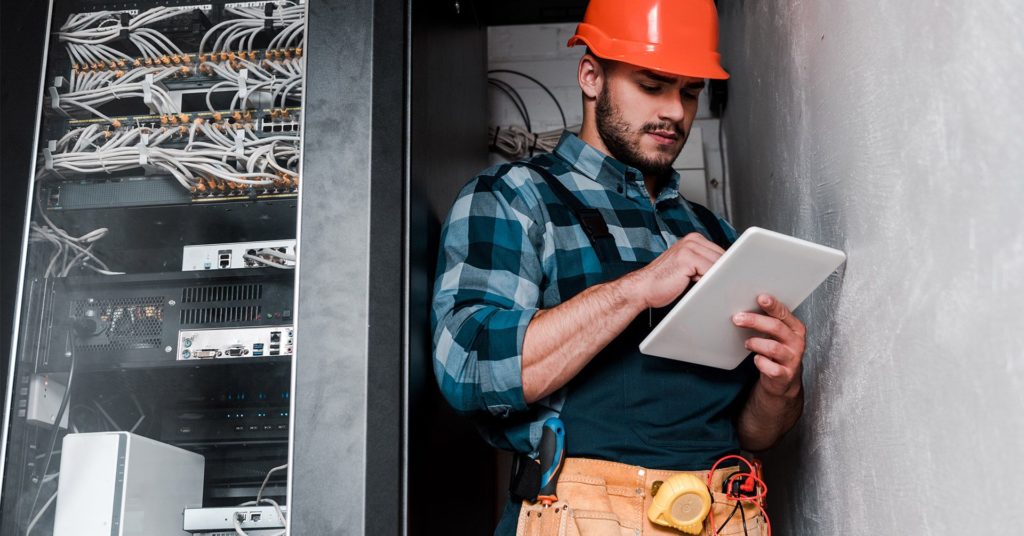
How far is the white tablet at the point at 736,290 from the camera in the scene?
1070mm

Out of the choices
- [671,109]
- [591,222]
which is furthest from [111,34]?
[671,109]

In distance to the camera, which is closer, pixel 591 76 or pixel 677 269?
pixel 677 269

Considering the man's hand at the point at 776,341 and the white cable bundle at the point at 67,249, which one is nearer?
the man's hand at the point at 776,341

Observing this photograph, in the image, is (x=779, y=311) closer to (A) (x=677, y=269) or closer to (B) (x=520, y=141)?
(A) (x=677, y=269)

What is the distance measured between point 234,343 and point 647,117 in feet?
2.58

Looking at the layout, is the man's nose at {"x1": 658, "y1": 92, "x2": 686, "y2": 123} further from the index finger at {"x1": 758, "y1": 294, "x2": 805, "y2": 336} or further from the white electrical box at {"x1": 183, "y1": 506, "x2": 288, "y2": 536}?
the white electrical box at {"x1": 183, "y1": 506, "x2": 288, "y2": 536}

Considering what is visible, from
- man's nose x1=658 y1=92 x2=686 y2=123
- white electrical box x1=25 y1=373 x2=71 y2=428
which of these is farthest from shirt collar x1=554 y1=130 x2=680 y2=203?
white electrical box x1=25 y1=373 x2=71 y2=428

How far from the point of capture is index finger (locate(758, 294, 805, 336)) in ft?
3.80

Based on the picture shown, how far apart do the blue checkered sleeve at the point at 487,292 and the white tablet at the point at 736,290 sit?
0.66 ft

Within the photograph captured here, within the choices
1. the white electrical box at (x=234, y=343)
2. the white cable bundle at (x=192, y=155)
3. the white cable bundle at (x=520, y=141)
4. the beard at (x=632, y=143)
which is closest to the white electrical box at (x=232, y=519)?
the white electrical box at (x=234, y=343)

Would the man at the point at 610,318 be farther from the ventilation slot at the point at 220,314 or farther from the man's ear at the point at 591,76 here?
the ventilation slot at the point at 220,314

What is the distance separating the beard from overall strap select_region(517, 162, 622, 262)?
155mm

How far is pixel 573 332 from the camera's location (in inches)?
49.4

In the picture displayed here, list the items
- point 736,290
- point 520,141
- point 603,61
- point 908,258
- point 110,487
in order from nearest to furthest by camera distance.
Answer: point 908,258, point 736,290, point 110,487, point 603,61, point 520,141
